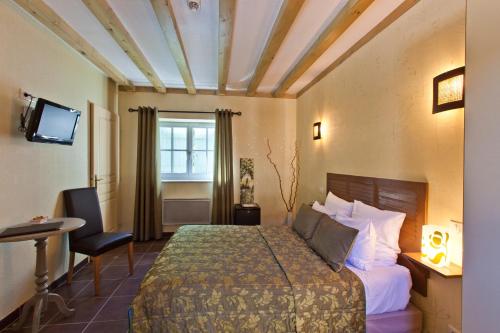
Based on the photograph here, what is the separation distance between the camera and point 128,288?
2.49 meters

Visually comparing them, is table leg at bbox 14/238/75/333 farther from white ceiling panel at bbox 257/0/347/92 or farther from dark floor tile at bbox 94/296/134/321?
white ceiling panel at bbox 257/0/347/92

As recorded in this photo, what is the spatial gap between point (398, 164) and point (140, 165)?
359 centimetres

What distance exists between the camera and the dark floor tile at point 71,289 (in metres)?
2.36

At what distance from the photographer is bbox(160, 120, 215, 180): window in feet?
14.1

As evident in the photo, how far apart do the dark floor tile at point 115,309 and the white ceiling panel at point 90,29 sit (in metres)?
2.64

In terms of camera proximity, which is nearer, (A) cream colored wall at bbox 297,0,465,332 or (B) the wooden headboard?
(A) cream colored wall at bbox 297,0,465,332

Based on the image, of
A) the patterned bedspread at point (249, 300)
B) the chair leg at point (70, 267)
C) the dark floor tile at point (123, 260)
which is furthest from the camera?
the dark floor tile at point (123, 260)

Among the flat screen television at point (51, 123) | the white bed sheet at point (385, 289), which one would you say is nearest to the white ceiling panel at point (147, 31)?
the flat screen television at point (51, 123)

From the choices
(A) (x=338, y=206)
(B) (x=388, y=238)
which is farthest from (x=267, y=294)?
(A) (x=338, y=206)

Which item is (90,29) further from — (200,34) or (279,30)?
(279,30)

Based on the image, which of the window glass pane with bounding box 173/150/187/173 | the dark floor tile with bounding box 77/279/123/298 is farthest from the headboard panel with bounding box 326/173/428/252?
the window glass pane with bounding box 173/150/187/173

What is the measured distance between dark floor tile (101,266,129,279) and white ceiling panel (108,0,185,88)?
2.61 m

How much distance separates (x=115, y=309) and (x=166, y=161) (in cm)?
258

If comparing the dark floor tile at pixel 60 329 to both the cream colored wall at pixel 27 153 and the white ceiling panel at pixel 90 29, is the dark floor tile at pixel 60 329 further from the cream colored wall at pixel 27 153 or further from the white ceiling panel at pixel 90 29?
the white ceiling panel at pixel 90 29
